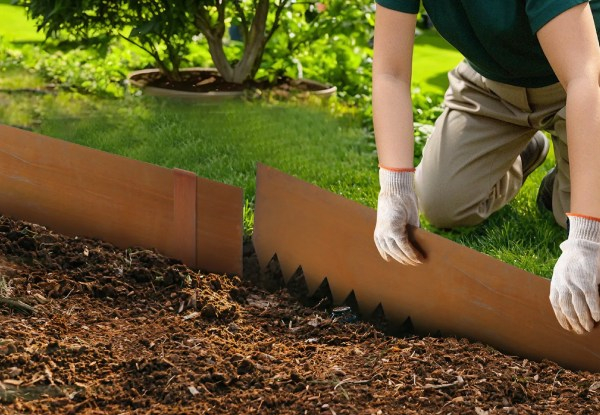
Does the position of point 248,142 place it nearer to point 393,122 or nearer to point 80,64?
point 80,64

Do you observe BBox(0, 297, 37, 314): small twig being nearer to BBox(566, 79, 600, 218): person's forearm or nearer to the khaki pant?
BBox(566, 79, 600, 218): person's forearm

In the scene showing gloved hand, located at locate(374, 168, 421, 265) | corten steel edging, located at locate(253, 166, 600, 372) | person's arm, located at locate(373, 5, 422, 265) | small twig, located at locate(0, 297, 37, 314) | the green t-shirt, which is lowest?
small twig, located at locate(0, 297, 37, 314)

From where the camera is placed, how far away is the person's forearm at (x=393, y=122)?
2693 mm

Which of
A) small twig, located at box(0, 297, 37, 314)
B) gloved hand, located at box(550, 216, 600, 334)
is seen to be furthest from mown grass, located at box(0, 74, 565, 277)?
gloved hand, located at box(550, 216, 600, 334)

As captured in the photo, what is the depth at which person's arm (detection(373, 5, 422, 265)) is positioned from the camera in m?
2.67

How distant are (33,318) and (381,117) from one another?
1.11 meters

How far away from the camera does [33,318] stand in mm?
2559

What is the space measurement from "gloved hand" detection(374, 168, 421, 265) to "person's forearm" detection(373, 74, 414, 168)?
45 millimetres

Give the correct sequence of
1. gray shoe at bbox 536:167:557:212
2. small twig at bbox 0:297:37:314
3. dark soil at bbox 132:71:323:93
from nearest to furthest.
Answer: small twig at bbox 0:297:37:314, gray shoe at bbox 536:167:557:212, dark soil at bbox 132:71:323:93

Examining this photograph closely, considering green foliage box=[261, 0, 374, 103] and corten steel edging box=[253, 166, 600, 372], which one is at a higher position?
green foliage box=[261, 0, 374, 103]

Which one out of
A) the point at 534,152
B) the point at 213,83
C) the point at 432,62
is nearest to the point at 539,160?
the point at 534,152

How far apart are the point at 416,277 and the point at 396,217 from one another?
0.18 m

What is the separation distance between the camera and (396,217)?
104 inches

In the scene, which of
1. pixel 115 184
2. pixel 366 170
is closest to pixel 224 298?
pixel 115 184
